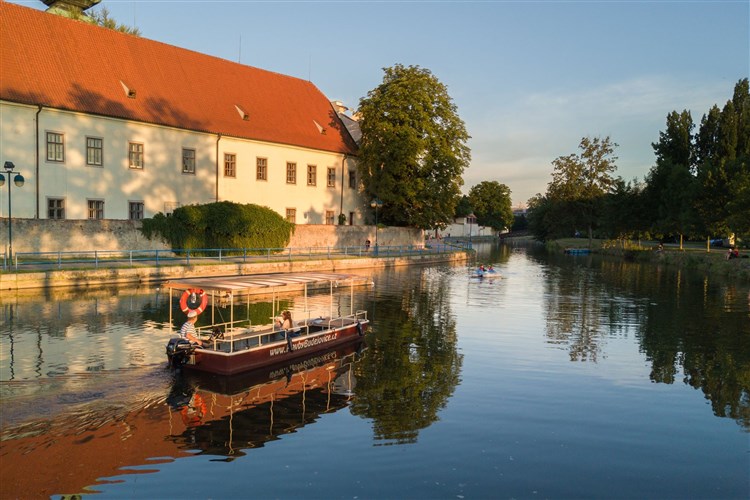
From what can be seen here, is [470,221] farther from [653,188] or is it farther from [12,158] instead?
[12,158]

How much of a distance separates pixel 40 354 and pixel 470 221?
17379 cm

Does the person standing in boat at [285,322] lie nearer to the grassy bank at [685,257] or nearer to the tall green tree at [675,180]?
the grassy bank at [685,257]

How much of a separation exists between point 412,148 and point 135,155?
1109 inches

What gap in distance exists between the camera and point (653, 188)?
81.9m

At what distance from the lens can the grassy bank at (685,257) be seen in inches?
2104

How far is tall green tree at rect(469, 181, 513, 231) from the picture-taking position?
17938cm

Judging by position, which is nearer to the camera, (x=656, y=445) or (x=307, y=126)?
(x=656, y=445)

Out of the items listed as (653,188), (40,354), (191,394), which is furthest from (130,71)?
(653,188)

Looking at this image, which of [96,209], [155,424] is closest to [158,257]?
[96,209]

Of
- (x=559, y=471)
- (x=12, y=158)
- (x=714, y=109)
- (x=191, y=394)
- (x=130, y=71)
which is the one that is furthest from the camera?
(x=714, y=109)

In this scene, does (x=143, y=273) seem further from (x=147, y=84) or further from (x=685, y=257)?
(x=685, y=257)

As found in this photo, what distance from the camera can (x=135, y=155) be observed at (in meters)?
46.5

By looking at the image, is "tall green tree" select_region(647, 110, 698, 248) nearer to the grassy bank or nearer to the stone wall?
the grassy bank

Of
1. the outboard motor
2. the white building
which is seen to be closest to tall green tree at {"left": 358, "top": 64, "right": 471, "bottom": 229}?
the white building
